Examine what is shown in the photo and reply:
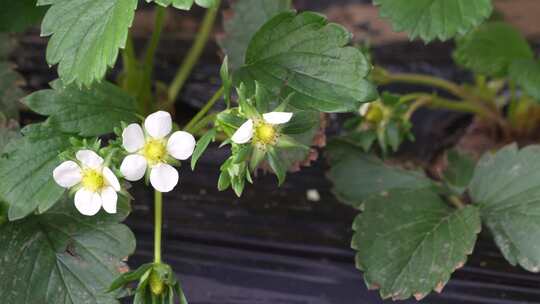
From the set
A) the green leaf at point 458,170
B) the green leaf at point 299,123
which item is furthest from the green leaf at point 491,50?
the green leaf at point 299,123

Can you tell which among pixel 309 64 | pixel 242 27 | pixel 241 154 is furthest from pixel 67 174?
pixel 242 27

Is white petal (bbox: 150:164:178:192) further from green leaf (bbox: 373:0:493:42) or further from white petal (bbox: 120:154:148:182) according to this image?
green leaf (bbox: 373:0:493:42)

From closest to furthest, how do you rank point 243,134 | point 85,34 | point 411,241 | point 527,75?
point 243,134, point 85,34, point 411,241, point 527,75

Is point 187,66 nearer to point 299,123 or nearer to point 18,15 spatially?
point 18,15

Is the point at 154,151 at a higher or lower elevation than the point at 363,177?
higher

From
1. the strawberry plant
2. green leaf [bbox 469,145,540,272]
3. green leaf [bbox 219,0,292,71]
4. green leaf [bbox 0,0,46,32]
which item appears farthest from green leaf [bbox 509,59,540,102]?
green leaf [bbox 0,0,46,32]
